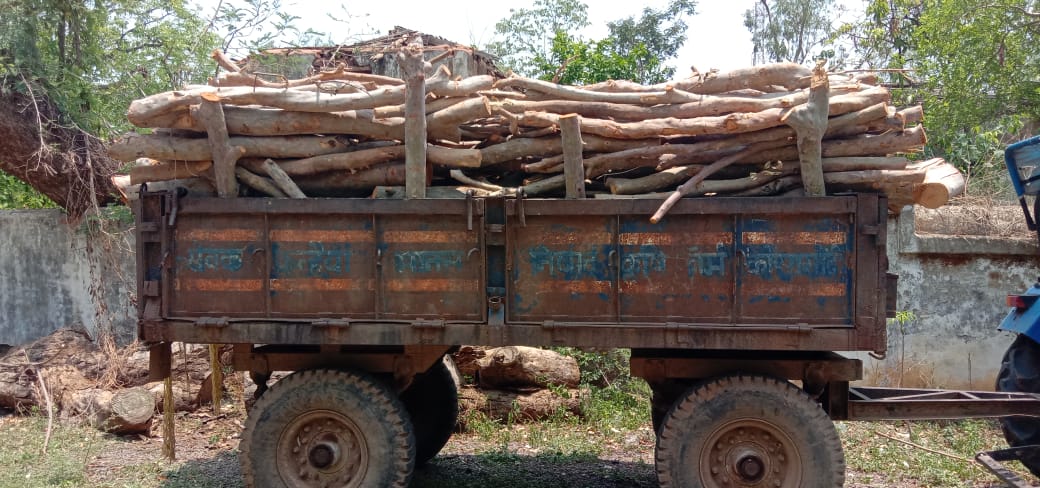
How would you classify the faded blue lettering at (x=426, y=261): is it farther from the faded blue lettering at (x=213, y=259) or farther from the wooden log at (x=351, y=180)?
the faded blue lettering at (x=213, y=259)

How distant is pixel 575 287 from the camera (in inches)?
193

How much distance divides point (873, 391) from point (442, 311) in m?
2.97

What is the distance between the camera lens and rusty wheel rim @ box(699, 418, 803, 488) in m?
4.83

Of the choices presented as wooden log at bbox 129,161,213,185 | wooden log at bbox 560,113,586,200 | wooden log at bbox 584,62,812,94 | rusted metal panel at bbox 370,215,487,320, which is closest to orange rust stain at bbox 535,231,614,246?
wooden log at bbox 560,113,586,200

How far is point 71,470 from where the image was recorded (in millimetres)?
6086

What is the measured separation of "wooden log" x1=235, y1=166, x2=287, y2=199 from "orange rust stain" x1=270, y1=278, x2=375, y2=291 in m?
0.57

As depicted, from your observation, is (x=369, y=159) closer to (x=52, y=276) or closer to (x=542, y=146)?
(x=542, y=146)

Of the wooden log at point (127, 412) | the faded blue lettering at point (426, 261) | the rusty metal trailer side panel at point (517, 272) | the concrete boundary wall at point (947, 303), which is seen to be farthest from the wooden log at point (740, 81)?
the wooden log at point (127, 412)

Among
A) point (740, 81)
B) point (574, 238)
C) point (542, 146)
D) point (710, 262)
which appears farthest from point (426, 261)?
point (740, 81)

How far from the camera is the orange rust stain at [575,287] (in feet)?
16.0

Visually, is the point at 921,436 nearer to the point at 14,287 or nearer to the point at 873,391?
the point at 873,391

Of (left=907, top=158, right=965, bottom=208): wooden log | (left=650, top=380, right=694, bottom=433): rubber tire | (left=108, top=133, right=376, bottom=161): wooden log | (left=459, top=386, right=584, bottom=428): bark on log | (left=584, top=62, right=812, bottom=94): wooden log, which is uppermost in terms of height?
(left=584, top=62, right=812, bottom=94): wooden log

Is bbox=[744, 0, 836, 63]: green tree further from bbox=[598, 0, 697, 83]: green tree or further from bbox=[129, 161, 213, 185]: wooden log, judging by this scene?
bbox=[129, 161, 213, 185]: wooden log

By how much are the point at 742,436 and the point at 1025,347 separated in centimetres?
219
